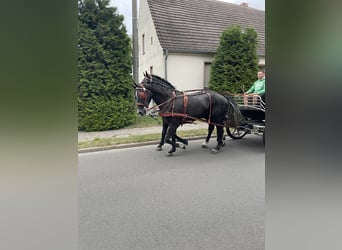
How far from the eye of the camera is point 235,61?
11.1 meters

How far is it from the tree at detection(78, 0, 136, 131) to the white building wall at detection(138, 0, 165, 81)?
10.6ft

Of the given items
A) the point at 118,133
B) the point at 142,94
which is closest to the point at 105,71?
the point at 118,133

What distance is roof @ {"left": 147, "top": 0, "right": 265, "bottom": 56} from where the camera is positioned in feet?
40.0

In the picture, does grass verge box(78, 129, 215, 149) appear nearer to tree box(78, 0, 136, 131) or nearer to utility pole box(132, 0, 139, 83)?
tree box(78, 0, 136, 131)

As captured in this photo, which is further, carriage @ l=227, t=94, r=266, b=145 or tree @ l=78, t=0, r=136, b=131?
tree @ l=78, t=0, r=136, b=131

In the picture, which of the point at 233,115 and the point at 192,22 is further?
the point at 192,22

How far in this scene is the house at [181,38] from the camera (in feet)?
39.3

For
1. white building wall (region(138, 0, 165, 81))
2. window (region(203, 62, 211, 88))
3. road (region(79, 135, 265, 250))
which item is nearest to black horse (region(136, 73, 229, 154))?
road (region(79, 135, 265, 250))

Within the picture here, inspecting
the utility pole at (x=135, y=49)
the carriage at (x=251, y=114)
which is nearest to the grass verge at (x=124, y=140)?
the carriage at (x=251, y=114)

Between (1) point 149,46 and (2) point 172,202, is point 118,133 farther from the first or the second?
(1) point 149,46

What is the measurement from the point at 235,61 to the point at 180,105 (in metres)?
6.41
